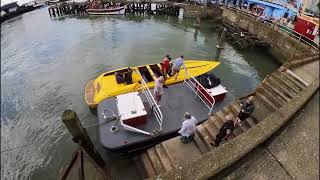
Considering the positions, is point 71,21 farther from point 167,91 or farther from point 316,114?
point 316,114

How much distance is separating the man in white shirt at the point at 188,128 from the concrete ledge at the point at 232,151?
9.98 ft

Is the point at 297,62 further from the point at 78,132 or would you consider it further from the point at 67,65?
the point at 67,65

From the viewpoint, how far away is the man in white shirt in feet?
24.2

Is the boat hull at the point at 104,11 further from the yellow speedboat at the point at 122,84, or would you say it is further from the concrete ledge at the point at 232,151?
the concrete ledge at the point at 232,151

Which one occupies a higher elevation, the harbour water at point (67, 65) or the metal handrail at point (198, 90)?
the metal handrail at point (198, 90)

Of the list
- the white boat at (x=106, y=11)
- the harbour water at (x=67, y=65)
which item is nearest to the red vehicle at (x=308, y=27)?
the harbour water at (x=67, y=65)

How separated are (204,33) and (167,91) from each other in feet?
62.7

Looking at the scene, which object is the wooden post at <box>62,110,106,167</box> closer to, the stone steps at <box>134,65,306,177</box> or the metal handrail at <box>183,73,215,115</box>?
the stone steps at <box>134,65,306,177</box>

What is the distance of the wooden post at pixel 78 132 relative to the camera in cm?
675

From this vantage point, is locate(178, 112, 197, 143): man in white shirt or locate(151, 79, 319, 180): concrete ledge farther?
locate(178, 112, 197, 143): man in white shirt

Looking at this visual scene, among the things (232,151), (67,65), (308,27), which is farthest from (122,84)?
(308,27)

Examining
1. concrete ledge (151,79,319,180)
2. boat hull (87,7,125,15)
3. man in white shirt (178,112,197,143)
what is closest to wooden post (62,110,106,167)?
man in white shirt (178,112,197,143)

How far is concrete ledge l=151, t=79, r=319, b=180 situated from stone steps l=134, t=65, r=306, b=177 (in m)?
3.07

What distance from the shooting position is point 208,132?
27.2 feet
